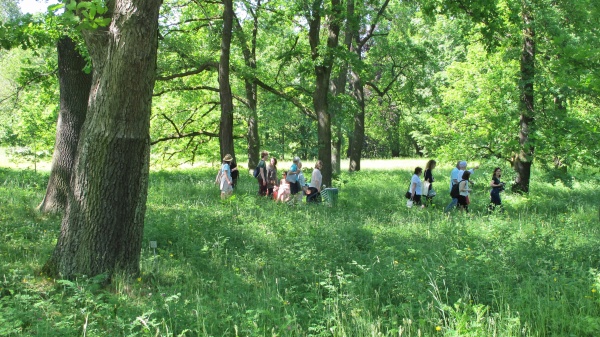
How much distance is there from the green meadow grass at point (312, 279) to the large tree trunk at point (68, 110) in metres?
0.92

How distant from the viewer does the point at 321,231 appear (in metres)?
9.60

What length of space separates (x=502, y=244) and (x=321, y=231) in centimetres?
312

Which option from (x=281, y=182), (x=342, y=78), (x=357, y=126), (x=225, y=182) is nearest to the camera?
(x=225, y=182)

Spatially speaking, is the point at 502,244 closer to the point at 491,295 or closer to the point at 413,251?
the point at 413,251

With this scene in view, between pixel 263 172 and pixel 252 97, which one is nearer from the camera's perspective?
pixel 263 172

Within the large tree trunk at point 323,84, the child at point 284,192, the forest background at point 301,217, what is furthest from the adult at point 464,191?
the child at point 284,192

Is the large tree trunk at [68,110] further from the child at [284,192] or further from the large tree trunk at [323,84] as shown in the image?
the large tree trunk at [323,84]

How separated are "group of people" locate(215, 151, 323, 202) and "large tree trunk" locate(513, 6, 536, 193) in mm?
6890

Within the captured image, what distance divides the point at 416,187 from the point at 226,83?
6.52 meters

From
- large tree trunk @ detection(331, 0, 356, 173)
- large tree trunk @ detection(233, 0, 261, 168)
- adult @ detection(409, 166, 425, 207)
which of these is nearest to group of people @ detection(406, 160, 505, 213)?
adult @ detection(409, 166, 425, 207)

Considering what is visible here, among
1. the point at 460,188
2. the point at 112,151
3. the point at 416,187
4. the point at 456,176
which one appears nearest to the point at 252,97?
the point at 416,187

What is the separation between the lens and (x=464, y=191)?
46.0ft

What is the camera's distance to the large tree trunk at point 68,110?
10852 mm

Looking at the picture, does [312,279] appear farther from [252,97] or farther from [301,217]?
[252,97]
